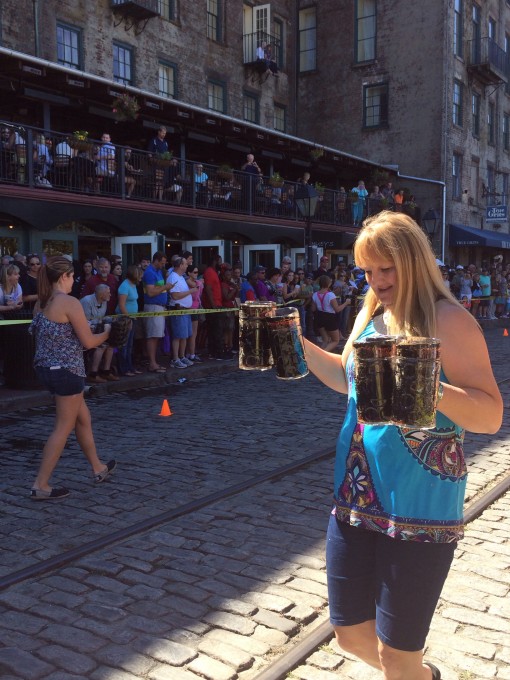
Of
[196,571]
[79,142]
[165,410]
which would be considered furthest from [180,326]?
[196,571]

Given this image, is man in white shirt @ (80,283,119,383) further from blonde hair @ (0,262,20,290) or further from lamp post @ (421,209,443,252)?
lamp post @ (421,209,443,252)

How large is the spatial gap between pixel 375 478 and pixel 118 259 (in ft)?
35.3

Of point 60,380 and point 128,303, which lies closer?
point 60,380

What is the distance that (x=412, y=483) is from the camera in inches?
83.2

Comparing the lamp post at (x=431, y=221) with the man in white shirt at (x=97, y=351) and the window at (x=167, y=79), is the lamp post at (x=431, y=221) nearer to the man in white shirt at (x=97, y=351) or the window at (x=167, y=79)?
the window at (x=167, y=79)

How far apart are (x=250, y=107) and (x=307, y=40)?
24.9 ft

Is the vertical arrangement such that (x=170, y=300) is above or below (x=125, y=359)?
above

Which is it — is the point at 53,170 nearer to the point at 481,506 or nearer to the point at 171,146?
the point at 171,146

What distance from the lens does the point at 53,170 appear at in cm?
1499

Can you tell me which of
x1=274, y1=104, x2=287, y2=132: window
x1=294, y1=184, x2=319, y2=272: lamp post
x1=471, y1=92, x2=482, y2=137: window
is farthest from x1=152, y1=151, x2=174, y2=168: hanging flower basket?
x1=471, y1=92, x2=482, y2=137: window

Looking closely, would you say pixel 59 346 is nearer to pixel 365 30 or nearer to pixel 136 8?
pixel 136 8

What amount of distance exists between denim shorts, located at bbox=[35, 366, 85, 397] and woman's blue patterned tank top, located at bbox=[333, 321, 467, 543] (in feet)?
11.1

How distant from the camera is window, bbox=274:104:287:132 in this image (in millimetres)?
28953

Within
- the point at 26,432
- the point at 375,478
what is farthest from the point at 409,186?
the point at 375,478
